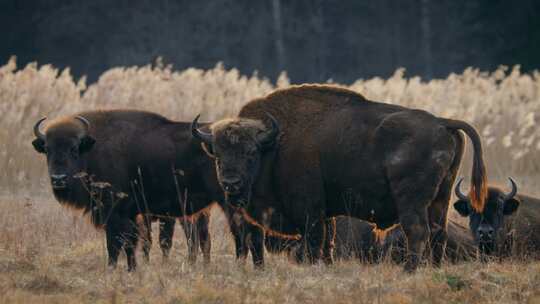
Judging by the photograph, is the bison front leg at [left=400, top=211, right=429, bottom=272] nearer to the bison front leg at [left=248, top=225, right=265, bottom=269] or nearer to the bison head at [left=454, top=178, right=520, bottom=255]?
the bison front leg at [left=248, top=225, right=265, bottom=269]

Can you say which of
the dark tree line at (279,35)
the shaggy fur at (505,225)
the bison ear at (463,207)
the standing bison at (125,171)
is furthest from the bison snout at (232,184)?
the dark tree line at (279,35)

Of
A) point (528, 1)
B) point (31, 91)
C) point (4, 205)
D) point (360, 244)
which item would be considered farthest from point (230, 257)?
point (528, 1)

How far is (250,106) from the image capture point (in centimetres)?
1070

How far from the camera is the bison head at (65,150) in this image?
10.5 meters

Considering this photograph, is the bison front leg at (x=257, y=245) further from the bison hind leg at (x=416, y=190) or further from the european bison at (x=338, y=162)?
the bison hind leg at (x=416, y=190)

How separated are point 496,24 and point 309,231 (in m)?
35.2

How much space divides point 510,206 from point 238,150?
3.22 metres

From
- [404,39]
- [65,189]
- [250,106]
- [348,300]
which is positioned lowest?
[348,300]

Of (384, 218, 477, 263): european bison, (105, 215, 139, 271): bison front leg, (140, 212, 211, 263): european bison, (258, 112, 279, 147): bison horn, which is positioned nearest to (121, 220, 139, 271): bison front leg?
(105, 215, 139, 271): bison front leg

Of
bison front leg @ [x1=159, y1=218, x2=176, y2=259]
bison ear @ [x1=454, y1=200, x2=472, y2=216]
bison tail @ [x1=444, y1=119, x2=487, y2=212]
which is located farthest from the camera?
bison ear @ [x1=454, y1=200, x2=472, y2=216]

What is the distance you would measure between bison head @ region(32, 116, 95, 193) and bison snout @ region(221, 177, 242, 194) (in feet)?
5.43

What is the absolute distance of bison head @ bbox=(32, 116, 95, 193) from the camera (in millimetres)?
10469

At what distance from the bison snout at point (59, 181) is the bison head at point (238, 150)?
1.30 metres

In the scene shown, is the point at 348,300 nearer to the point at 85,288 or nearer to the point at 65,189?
the point at 85,288
